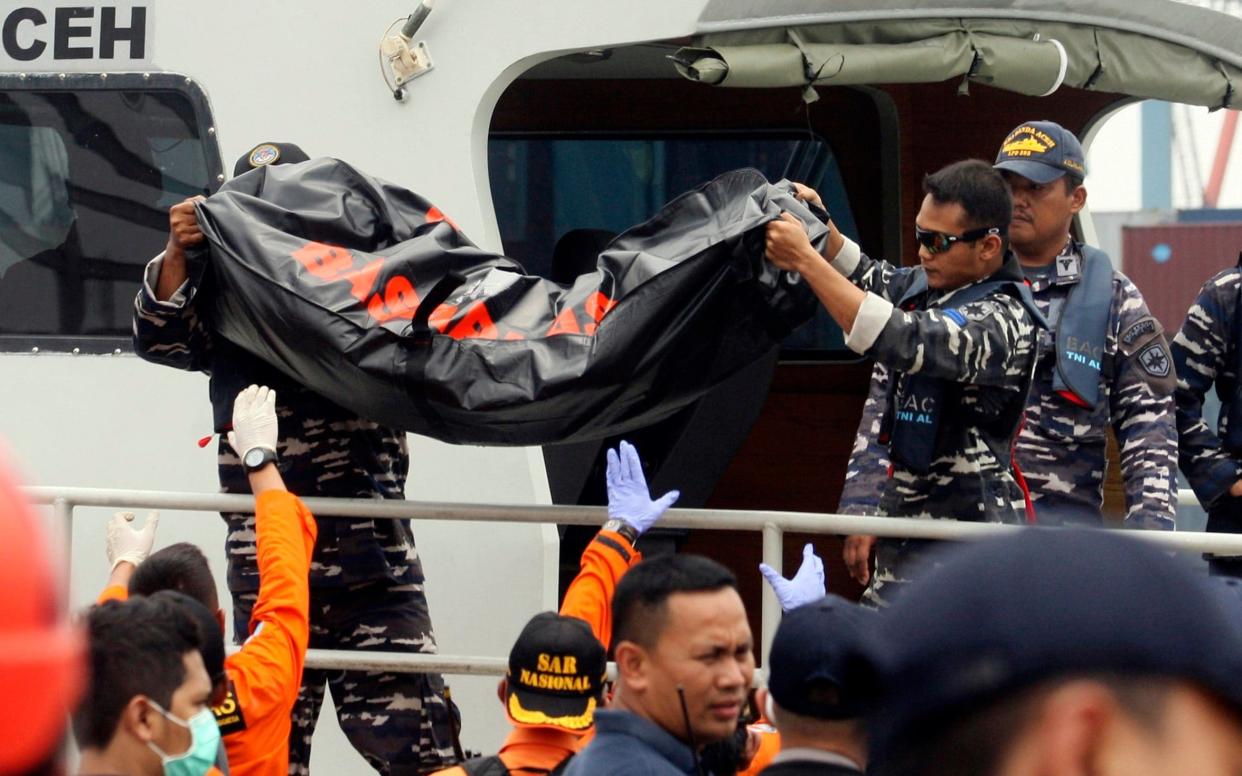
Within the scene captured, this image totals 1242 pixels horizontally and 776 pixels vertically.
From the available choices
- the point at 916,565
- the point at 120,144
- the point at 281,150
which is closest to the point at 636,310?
the point at 916,565

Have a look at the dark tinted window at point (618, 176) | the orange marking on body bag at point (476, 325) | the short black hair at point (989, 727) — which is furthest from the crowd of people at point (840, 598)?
the dark tinted window at point (618, 176)

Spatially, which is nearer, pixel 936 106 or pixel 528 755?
pixel 528 755

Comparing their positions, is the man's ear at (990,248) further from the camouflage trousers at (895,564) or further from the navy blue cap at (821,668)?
the navy blue cap at (821,668)

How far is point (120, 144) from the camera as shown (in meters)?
5.02

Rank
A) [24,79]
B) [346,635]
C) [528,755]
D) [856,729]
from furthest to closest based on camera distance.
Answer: [24,79] → [346,635] → [528,755] → [856,729]

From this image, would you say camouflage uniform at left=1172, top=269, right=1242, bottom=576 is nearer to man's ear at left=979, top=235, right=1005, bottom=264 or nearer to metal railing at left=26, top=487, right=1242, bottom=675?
metal railing at left=26, top=487, right=1242, bottom=675

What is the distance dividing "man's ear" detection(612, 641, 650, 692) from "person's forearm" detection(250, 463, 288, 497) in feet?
3.62

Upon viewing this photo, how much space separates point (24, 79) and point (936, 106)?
3.17 metres

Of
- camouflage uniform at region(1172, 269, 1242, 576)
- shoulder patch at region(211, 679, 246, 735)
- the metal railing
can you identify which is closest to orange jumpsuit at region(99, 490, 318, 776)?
shoulder patch at region(211, 679, 246, 735)

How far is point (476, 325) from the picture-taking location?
12.7 ft

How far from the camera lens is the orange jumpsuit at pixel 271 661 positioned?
3.23 metres

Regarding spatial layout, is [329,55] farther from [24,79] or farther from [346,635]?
[346,635]

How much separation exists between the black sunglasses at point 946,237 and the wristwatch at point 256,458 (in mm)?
1542

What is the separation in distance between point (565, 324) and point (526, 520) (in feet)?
1.61
